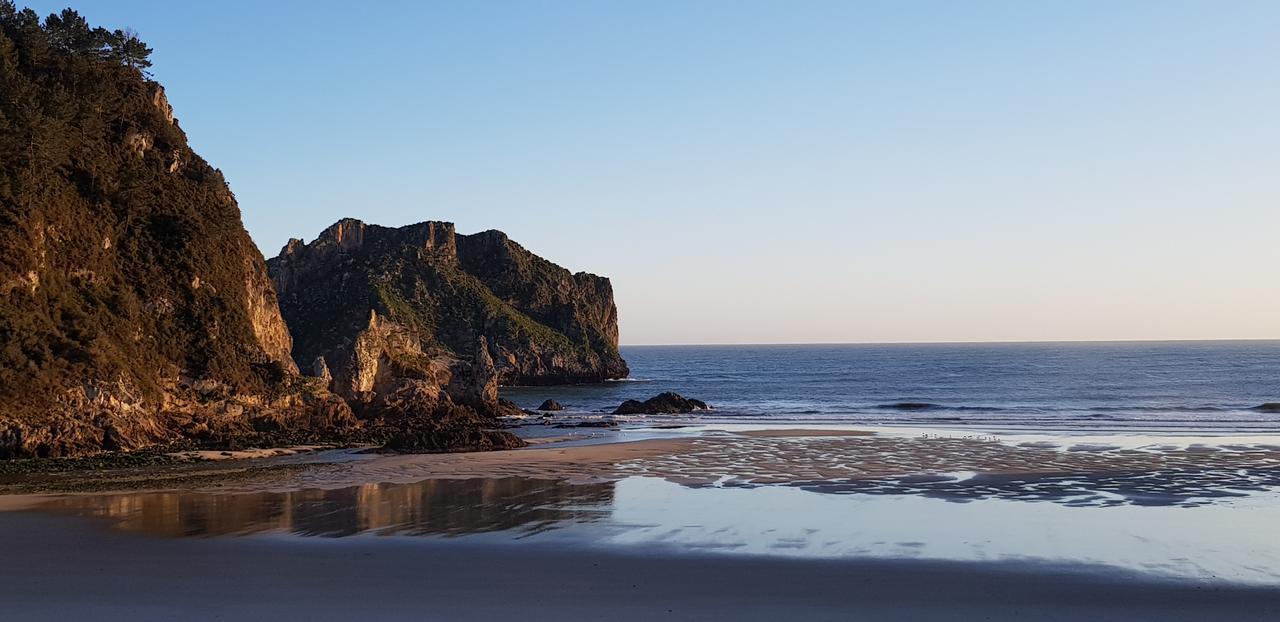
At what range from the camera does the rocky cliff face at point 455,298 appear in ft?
302

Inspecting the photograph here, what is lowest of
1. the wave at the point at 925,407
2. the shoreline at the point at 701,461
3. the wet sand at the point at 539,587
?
the wave at the point at 925,407

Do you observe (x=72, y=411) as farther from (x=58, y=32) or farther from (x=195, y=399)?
(x=58, y=32)

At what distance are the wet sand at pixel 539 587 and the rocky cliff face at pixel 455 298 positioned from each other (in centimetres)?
5060

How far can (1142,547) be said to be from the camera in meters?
15.0

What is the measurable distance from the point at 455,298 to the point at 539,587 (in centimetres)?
10014

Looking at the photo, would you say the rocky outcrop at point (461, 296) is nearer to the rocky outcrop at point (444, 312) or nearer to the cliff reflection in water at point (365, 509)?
the rocky outcrop at point (444, 312)

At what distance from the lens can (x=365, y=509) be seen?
19.4 metres

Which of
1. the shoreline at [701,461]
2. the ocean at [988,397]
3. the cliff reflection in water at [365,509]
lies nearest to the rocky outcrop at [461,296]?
the ocean at [988,397]

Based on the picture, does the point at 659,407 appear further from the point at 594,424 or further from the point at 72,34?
the point at 72,34

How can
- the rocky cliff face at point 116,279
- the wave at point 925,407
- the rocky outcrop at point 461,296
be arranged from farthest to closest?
the rocky outcrop at point 461,296, the wave at point 925,407, the rocky cliff face at point 116,279

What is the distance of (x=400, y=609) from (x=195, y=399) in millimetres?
25377

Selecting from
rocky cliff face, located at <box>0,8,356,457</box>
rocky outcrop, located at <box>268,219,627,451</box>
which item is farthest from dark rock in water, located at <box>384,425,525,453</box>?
rocky outcrop, located at <box>268,219,627,451</box>

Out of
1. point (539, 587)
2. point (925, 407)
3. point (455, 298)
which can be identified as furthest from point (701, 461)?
point (455, 298)

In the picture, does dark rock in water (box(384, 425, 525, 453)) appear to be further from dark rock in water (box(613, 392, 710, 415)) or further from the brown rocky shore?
dark rock in water (box(613, 392, 710, 415))
